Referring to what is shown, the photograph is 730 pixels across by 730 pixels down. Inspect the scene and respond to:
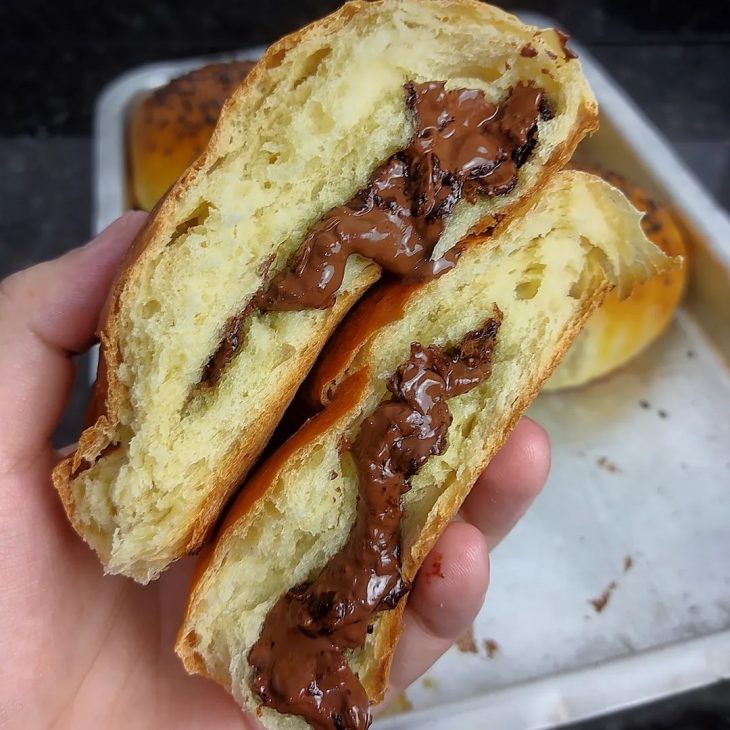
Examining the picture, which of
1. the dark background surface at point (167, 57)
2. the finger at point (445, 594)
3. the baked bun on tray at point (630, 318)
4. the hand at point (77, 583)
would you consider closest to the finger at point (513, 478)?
the hand at point (77, 583)

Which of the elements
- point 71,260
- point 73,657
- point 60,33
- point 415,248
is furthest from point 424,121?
point 60,33

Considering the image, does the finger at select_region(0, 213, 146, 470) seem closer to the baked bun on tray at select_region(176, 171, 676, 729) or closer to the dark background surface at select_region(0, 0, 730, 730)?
the baked bun on tray at select_region(176, 171, 676, 729)

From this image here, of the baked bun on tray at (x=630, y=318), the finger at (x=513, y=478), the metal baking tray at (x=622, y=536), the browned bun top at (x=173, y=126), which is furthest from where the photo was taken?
the browned bun top at (x=173, y=126)

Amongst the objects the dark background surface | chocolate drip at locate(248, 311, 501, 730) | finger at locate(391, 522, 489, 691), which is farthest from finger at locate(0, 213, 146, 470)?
the dark background surface

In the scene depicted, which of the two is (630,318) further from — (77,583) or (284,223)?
(77,583)

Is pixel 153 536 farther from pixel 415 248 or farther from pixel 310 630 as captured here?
pixel 415 248

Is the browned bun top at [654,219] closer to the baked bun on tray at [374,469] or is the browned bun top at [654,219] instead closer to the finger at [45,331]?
the baked bun on tray at [374,469]
